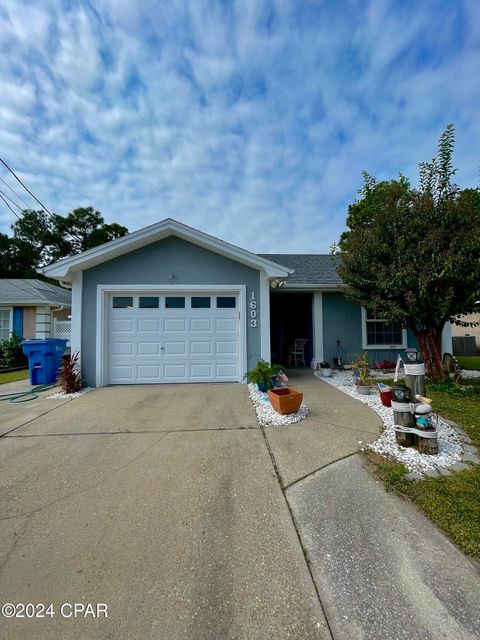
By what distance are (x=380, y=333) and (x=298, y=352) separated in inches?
111

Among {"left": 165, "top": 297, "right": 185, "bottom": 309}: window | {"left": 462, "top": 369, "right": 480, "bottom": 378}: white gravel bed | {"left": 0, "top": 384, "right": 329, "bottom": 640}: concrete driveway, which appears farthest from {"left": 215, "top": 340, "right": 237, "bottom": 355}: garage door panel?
{"left": 462, "top": 369, "right": 480, "bottom": 378}: white gravel bed

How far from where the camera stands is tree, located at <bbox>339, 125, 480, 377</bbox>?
5684mm

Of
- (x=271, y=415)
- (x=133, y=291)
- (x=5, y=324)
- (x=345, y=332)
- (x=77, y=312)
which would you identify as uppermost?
(x=133, y=291)

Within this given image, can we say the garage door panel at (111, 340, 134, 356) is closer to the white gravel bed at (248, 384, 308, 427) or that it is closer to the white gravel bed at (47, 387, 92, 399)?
the white gravel bed at (47, 387, 92, 399)

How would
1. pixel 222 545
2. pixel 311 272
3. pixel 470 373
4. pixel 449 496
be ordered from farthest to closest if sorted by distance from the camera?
pixel 311 272
pixel 470 373
pixel 449 496
pixel 222 545

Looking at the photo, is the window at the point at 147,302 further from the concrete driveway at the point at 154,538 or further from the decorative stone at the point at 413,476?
the decorative stone at the point at 413,476

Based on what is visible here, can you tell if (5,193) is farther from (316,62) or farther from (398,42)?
(398,42)

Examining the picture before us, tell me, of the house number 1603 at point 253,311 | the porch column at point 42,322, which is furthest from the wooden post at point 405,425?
the porch column at point 42,322

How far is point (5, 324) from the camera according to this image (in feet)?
38.8

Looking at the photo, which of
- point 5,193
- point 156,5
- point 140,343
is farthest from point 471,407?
point 5,193

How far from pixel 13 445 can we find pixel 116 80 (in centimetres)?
842

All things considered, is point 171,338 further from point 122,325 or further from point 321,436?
point 321,436

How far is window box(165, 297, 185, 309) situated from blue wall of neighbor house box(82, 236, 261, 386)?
43cm

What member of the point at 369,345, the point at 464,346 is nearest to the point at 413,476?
the point at 369,345
